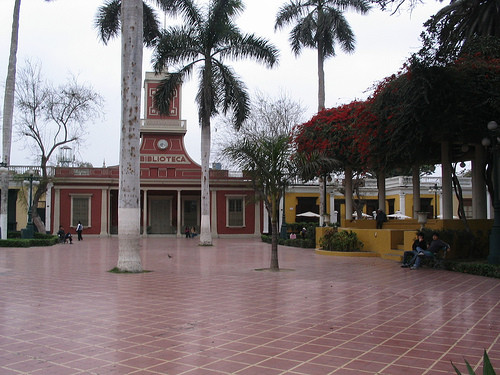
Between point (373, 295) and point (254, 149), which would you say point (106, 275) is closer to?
point (254, 149)

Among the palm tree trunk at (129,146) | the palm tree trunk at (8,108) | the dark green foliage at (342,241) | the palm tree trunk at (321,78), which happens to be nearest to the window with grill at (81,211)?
the palm tree trunk at (8,108)

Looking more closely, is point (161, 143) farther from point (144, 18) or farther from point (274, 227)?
point (274, 227)

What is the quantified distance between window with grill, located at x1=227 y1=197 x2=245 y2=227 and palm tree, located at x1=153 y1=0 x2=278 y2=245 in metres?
11.2

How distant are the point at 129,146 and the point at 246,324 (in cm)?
694

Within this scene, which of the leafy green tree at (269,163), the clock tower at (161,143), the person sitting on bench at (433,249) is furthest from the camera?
the clock tower at (161,143)

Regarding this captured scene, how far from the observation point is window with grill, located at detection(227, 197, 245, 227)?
34.7m

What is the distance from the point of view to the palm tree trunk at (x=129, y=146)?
38.9 ft

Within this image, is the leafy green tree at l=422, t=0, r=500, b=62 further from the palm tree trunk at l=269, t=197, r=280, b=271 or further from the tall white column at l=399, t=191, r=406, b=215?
the tall white column at l=399, t=191, r=406, b=215

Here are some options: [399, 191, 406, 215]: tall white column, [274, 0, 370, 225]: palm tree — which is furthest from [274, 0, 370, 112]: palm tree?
[399, 191, 406, 215]: tall white column

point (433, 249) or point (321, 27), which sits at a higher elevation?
point (321, 27)

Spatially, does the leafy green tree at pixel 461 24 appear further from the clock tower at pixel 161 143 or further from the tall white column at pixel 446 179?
the clock tower at pixel 161 143

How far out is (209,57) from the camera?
22.8m

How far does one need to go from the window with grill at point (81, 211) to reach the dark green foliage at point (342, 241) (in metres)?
20.8

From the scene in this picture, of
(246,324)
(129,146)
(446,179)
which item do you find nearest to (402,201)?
(446,179)
